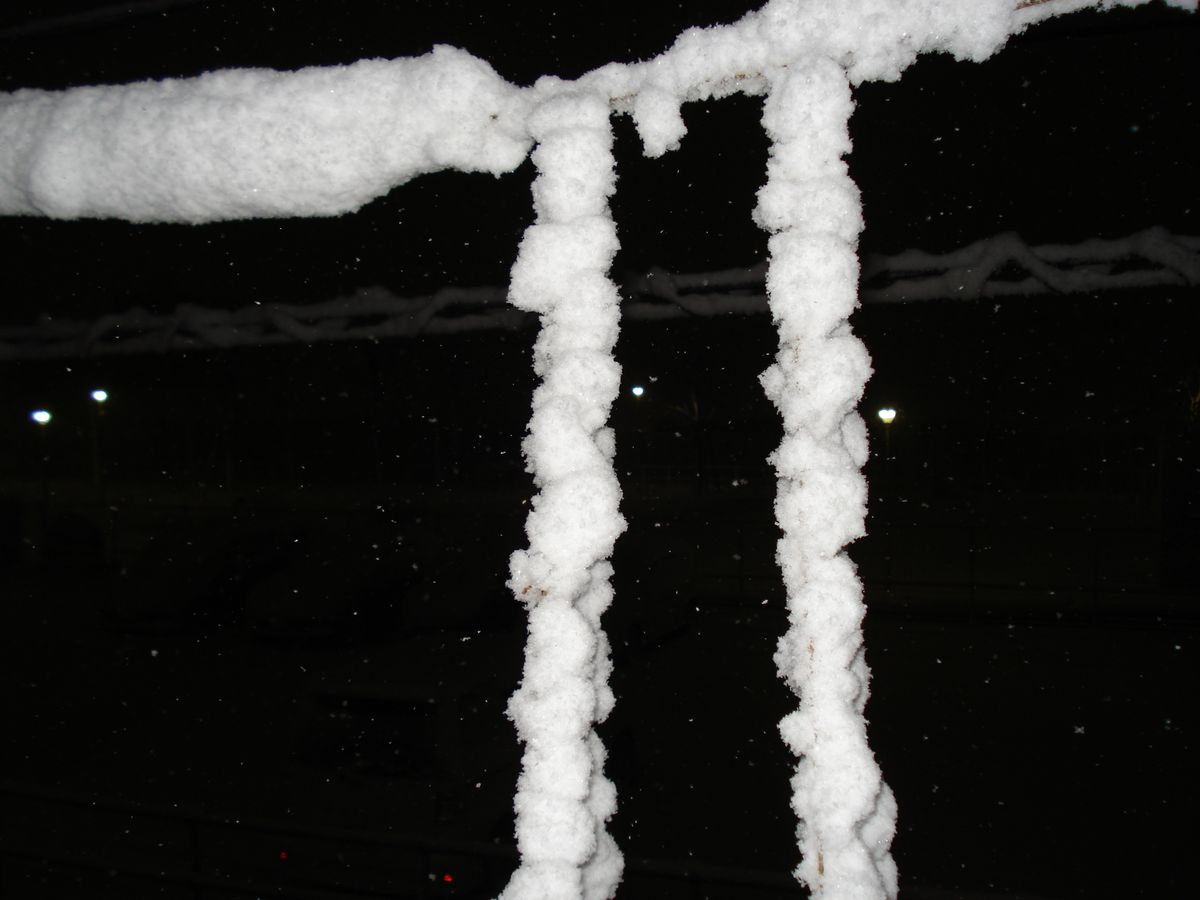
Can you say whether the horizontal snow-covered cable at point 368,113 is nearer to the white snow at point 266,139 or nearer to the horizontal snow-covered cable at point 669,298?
the white snow at point 266,139

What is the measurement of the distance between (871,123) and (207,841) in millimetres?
6463

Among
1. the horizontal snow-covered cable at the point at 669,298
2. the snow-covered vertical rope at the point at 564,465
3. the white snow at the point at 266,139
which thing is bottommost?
the snow-covered vertical rope at the point at 564,465

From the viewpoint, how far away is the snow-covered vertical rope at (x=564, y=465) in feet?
4.23

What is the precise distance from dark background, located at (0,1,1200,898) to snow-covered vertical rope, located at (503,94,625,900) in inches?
29.7

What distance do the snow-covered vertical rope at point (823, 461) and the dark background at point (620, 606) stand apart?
384 millimetres

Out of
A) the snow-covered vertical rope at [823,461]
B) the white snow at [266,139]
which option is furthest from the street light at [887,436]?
the white snow at [266,139]

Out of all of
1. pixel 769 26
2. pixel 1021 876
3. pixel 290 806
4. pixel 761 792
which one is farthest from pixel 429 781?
pixel 769 26

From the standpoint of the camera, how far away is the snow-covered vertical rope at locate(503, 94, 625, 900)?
4.23 feet

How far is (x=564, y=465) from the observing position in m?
1.29

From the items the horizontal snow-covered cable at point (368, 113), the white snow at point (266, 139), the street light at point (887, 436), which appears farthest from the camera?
the street light at point (887, 436)

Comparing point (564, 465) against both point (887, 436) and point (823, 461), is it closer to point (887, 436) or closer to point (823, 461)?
point (823, 461)

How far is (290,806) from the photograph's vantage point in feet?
19.1

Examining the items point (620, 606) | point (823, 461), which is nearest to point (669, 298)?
point (823, 461)

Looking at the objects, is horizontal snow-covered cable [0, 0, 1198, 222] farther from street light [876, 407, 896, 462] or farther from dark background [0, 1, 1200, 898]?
street light [876, 407, 896, 462]
